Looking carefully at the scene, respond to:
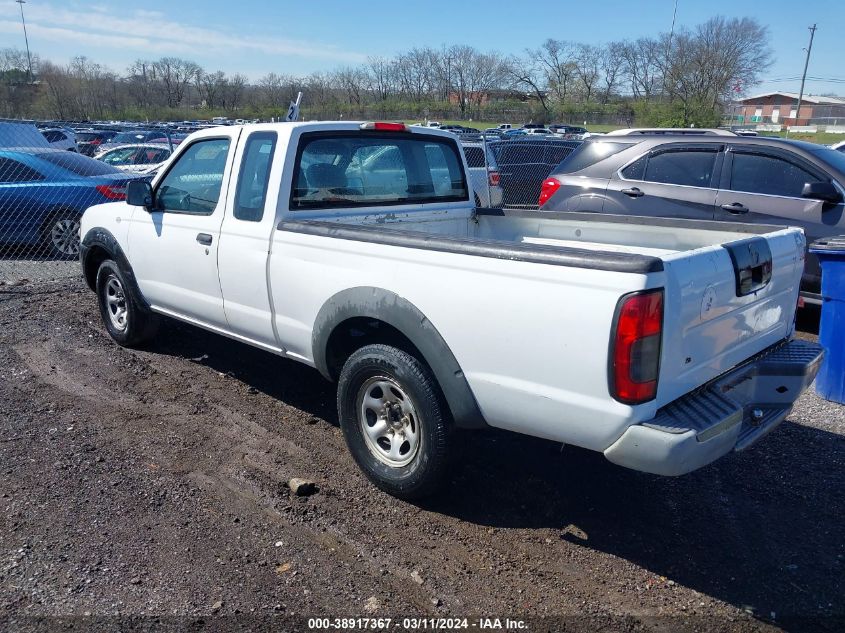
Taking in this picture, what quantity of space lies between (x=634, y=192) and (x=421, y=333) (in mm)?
4822

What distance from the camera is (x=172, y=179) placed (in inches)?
206

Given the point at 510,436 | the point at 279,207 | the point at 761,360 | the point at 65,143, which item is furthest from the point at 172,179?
the point at 65,143

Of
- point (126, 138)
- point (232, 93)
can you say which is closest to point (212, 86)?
point (232, 93)

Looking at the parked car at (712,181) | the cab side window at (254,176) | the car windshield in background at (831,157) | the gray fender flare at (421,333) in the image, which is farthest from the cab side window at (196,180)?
the car windshield in background at (831,157)

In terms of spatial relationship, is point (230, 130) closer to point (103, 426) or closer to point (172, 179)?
point (172, 179)

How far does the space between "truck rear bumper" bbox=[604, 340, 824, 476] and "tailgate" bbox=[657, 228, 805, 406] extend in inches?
2.6

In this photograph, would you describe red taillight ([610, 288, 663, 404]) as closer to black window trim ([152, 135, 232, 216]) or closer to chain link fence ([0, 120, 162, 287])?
black window trim ([152, 135, 232, 216])

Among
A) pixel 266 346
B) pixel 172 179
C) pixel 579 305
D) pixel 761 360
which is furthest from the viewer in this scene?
pixel 172 179

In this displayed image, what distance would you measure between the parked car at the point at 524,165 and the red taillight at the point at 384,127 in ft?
30.9

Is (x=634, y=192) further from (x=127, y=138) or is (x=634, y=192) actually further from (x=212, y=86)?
(x=212, y=86)

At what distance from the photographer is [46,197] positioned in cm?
967

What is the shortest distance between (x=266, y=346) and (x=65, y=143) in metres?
17.9

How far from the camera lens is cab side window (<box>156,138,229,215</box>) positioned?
15.7 ft

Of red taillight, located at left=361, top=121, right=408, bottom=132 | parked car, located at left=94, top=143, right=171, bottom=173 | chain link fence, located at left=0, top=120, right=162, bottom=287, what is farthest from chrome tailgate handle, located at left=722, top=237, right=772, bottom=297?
parked car, located at left=94, top=143, right=171, bottom=173
